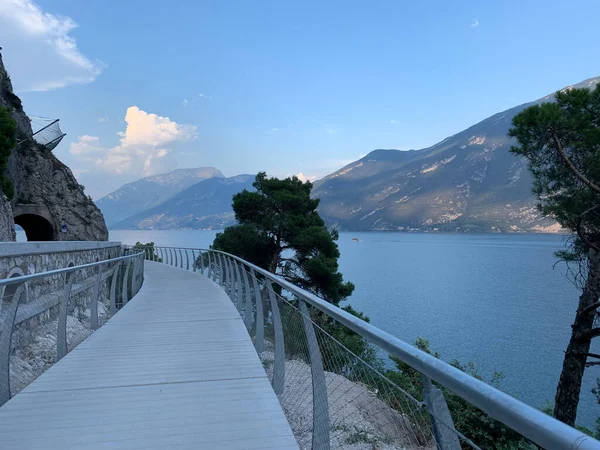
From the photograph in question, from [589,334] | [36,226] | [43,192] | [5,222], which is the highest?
[43,192]

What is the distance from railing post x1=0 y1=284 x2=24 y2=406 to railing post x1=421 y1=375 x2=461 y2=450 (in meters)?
3.26

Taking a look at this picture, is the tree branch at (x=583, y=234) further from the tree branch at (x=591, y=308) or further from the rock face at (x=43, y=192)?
the rock face at (x=43, y=192)

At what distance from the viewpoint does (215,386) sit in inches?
162

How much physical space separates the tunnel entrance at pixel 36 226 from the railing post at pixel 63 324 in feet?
85.6

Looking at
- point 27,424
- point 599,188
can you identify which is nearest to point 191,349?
point 27,424

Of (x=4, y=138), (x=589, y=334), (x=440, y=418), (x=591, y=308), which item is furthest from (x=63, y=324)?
(x=4, y=138)

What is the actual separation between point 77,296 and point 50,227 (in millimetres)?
26516

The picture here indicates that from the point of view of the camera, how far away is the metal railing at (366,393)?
1.10 m

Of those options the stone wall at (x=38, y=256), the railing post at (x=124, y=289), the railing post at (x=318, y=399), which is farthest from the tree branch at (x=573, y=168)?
the stone wall at (x=38, y=256)

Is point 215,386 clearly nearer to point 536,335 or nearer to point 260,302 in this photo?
point 260,302

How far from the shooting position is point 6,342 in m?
3.57

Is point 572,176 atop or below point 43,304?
atop

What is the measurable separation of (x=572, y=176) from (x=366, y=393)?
1018cm

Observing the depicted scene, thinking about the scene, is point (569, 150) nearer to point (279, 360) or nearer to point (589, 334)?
point (589, 334)
